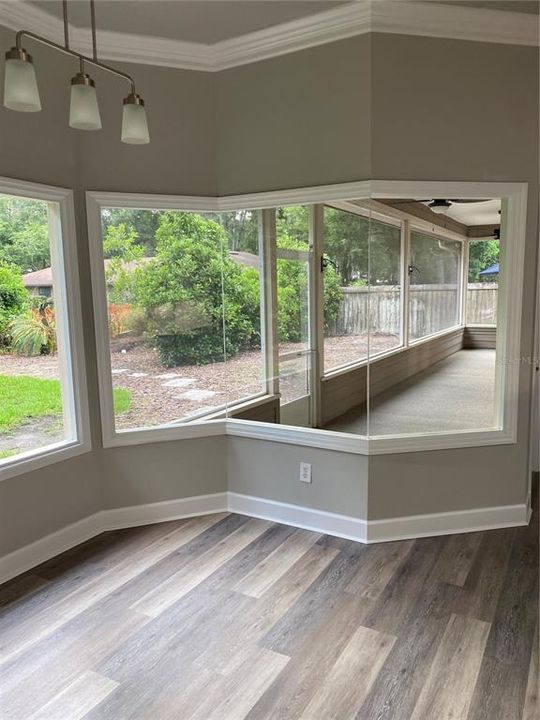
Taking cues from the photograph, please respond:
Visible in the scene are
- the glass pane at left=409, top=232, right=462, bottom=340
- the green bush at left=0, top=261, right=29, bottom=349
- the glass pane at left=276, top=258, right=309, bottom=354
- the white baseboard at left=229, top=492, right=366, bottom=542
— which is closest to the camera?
the green bush at left=0, top=261, right=29, bottom=349

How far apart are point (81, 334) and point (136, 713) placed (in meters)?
1.91

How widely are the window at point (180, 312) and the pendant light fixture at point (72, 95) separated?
1.13m

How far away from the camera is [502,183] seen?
2822 millimetres

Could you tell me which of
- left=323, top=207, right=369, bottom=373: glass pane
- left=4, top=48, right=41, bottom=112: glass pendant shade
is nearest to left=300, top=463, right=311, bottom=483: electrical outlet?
left=323, top=207, right=369, bottom=373: glass pane

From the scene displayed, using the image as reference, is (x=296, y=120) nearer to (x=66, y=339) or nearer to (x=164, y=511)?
(x=66, y=339)

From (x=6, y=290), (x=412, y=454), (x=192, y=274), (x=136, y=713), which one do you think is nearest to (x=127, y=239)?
(x=192, y=274)

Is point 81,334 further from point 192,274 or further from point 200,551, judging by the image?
point 200,551

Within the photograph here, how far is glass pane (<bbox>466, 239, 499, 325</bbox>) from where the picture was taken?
303 centimetres

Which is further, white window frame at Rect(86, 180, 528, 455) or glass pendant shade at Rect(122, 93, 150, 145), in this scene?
white window frame at Rect(86, 180, 528, 455)

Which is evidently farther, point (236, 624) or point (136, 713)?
point (236, 624)

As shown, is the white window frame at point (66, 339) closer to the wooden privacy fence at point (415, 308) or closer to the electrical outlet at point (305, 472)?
the electrical outlet at point (305, 472)

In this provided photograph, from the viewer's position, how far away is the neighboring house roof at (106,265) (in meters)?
2.72

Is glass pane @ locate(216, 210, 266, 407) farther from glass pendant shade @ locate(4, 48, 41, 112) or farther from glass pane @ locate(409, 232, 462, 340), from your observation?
glass pendant shade @ locate(4, 48, 41, 112)

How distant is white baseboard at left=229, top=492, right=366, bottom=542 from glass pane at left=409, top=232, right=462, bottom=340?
1.30 metres
